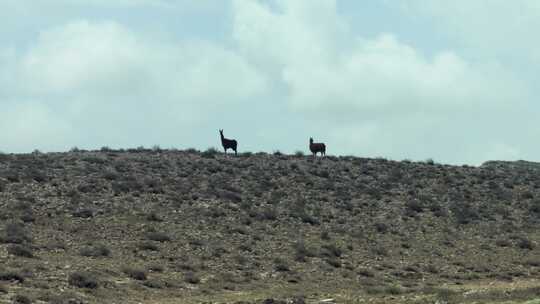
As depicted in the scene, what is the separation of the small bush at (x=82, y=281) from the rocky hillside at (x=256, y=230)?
0.05 meters

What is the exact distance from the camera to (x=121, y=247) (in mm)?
40719

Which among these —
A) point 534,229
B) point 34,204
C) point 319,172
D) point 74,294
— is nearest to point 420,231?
point 534,229

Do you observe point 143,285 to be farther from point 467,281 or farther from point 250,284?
point 467,281

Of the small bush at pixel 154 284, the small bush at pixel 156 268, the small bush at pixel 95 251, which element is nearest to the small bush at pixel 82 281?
the small bush at pixel 154 284

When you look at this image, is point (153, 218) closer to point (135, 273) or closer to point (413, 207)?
point (135, 273)

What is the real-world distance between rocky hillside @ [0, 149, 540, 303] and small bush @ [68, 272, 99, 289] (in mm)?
51

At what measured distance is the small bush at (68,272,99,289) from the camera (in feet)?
107

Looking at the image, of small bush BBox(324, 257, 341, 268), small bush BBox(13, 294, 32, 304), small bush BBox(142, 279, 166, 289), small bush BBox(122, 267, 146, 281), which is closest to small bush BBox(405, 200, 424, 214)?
small bush BBox(324, 257, 341, 268)

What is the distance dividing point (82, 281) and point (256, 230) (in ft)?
52.5

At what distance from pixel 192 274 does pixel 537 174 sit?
45714 mm

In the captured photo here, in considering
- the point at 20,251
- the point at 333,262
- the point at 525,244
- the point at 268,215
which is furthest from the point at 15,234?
the point at 525,244

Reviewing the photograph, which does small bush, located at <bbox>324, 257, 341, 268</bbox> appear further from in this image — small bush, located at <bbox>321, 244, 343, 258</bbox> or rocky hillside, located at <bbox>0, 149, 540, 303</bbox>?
small bush, located at <bbox>321, 244, 343, 258</bbox>

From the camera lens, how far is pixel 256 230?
1877 inches

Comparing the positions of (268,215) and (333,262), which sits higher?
(268,215)
